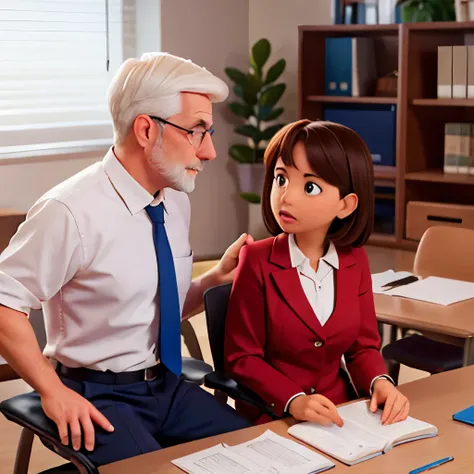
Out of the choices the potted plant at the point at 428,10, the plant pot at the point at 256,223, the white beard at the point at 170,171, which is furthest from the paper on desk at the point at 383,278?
the plant pot at the point at 256,223

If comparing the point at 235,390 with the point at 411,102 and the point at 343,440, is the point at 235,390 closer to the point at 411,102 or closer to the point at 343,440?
the point at 343,440

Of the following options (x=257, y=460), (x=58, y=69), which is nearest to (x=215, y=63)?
(x=58, y=69)

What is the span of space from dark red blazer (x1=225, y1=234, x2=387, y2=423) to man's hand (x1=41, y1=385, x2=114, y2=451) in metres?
0.42

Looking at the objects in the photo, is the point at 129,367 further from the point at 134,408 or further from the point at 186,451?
the point at 186,451

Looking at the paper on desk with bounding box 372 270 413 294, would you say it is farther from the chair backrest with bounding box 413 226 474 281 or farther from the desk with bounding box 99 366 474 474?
the desk with bounding box 99 366 474 474

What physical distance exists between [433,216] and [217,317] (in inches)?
117

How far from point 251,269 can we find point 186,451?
0.57 m

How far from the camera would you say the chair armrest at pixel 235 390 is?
2.00 metres

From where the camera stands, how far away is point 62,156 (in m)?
5.32

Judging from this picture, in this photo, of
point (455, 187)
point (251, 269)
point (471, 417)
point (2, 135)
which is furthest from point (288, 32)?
point (471, 417)

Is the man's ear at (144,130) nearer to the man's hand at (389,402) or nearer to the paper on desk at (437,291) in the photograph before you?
the man's hand at (389,402)

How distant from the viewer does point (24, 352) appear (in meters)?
1.73

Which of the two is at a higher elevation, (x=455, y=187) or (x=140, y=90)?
(x=140, y=90)

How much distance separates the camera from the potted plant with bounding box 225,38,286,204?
5852 mm
